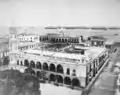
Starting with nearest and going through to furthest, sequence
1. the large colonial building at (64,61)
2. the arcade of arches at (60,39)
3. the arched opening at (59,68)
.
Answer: the large colonial building at (64,61), the arched opening at (59,68), the arcade of arches at (60,39)

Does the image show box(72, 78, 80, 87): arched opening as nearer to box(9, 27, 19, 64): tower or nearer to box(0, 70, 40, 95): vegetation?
box(0, 70, 40, 95): vegetation

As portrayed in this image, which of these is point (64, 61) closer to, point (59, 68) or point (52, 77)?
point (59, 68)

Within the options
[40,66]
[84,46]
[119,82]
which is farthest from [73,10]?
[119,82]

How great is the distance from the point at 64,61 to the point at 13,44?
1144 mm

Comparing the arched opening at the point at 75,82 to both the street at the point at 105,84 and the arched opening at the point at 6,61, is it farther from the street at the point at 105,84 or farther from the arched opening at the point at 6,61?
the arched opening at the point at 6,61

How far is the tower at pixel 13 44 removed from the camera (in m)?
2.96

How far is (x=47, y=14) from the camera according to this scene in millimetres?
2955

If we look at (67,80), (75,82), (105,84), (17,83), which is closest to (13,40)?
(17,83)

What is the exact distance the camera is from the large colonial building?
99.3 inches

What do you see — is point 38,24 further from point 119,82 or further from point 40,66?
point 119,82

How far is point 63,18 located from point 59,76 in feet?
3.58

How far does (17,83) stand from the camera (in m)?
2.92

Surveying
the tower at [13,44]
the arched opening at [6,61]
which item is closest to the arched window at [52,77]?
the tower at [13,44]

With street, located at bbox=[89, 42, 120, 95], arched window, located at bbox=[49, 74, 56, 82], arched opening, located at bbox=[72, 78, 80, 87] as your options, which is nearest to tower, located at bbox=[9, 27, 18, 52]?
arched window, located at bbox=[49, 74, 56, 82]
